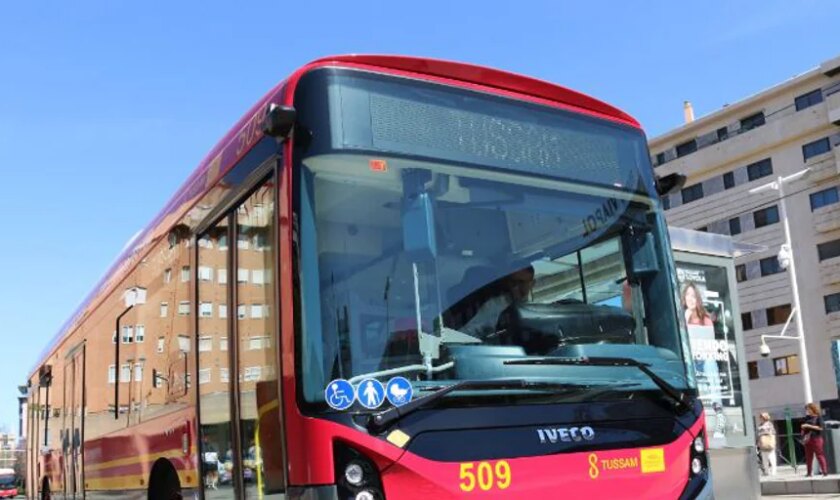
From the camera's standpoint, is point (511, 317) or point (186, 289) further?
point (186, 289)

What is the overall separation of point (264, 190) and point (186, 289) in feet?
4.82

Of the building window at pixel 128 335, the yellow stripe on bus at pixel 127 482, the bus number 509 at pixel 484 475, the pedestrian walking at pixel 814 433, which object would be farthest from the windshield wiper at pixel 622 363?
the pedestrian walking at pixel 814 433

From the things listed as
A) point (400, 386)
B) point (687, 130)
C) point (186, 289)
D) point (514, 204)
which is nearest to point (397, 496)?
point (400, 386)

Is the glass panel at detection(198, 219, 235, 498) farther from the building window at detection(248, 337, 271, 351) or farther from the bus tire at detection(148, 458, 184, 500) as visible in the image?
the bus tire at detection(148, 458, 184, 500)

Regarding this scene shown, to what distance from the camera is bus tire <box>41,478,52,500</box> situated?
11.5 meters

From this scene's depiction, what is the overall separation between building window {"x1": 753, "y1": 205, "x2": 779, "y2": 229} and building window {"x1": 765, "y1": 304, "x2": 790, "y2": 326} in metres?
5.47

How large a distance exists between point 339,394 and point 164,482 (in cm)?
290

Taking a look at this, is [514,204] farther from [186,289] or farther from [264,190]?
[186,289]

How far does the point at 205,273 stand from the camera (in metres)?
5.23

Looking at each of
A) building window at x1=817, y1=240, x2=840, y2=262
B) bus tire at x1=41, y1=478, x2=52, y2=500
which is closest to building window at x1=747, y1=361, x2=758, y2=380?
building window at x1=817, y1=240, x2=840, y2=262

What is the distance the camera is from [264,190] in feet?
14.5

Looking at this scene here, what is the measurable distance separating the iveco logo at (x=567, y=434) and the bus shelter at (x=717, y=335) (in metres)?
8.06

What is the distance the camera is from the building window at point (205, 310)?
5.09 metres

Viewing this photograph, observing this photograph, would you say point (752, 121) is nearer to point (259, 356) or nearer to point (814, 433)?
point (814, 433)
